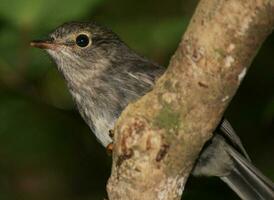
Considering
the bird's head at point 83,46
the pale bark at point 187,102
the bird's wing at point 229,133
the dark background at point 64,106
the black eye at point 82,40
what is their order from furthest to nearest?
1. the black eye at point 82,40
2. the bird's head at point 83,46
3. the bird's wing at point 229,133
4. the dark background at point 64,106
5. the pale bark at point 187,102

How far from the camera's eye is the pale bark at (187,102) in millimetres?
3225

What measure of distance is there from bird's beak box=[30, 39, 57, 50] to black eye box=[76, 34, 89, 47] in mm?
247

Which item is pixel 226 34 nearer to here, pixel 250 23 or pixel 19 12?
pixel 250 23

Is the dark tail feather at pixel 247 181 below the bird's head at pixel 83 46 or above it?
below

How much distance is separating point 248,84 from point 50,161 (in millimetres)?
2377

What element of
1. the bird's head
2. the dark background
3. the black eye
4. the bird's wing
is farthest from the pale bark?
the black eye

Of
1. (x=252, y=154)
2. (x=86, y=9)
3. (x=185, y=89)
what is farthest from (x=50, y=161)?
(x=185, y=89)

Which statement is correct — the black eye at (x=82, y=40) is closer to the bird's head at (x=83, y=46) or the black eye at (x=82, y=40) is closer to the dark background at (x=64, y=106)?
the bird's head at (x=83, y=46)

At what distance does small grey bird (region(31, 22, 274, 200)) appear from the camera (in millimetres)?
5410

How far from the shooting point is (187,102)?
11.3 ft

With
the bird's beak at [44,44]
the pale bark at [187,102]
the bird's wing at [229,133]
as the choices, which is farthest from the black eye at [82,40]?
the pale bark at [187,102]

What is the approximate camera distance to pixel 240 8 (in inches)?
125

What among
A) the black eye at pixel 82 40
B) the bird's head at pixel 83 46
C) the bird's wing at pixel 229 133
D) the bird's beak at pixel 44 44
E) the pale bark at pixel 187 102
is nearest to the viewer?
the pale bark at pixel 187 102

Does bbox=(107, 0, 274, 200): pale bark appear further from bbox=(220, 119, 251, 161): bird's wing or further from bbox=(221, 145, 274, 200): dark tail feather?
bbox=(221, 145, 274, 200): dark tail feather
